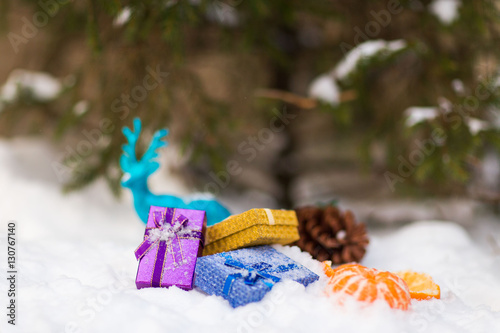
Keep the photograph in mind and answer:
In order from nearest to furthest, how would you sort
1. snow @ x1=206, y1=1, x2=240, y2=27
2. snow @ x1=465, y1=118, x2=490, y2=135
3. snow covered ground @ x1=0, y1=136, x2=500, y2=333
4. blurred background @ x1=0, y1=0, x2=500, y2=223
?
1. snow covered ground @ x1=0, y1=136, x2=500, y2=333
2. snow @ x1=465, y1=118, x2=490, y2=135
3. blurred background @ x1=0, y1=0, x2=500, y2=223
4. snow @ x1=206, y1=1, x2=240, y2=27

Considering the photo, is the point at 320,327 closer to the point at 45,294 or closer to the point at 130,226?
the point at 45,294

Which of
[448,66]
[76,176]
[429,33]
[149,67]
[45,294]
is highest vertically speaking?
[429,33]

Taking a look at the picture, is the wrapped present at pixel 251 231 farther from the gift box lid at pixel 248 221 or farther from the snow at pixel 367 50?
the snow at pixel 367 50

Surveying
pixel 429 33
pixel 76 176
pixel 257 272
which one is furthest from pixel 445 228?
pixel 76 176

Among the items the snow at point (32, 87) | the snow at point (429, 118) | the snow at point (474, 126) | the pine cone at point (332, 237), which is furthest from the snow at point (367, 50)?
the snow at point (32, 87)

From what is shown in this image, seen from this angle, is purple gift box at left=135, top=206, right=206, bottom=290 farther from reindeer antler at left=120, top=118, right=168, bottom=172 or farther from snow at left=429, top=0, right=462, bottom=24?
snow at left=429, top=0, right=462, bottom=24

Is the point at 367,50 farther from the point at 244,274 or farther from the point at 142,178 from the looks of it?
the point at 244,274

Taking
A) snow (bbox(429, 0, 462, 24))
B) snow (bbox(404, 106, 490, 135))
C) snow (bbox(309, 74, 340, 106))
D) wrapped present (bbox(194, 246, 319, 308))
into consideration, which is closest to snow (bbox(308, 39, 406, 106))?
snow (bbox(309, 74, 340, 106))
